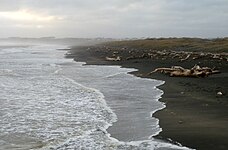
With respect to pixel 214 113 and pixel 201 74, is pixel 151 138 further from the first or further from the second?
pixel 201 74

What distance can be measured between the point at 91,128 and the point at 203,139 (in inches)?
135

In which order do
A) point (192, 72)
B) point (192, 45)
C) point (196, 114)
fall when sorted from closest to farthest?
point (196, 114), point (192, 72), point (192, 45)

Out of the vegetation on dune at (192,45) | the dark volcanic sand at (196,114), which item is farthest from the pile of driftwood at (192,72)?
the vegetation on dune at (192,45)

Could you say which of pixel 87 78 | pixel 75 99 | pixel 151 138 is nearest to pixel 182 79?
pixel 87 78

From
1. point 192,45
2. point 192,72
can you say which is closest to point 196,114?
point 192,72

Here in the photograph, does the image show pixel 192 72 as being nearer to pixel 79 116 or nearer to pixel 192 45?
pixel 79 116

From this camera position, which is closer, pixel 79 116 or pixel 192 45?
pixel 79 116

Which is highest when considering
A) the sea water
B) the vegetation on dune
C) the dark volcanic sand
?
the vegetation on dune

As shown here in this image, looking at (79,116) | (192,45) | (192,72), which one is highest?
(192,45)

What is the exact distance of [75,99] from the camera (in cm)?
1702

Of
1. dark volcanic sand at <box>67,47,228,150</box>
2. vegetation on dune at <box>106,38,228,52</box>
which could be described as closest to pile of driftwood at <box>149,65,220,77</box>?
dark volcanic sand at <box>67,47,228,150</box>

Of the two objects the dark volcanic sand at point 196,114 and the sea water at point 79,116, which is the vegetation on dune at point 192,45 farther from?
the sea water at point 79,116

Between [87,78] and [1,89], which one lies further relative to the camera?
[87,78]

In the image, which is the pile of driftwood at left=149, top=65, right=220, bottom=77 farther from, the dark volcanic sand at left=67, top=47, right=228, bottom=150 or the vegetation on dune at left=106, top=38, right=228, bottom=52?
the vegetation on dune at left=106, top=38, right=228, bottom=52
